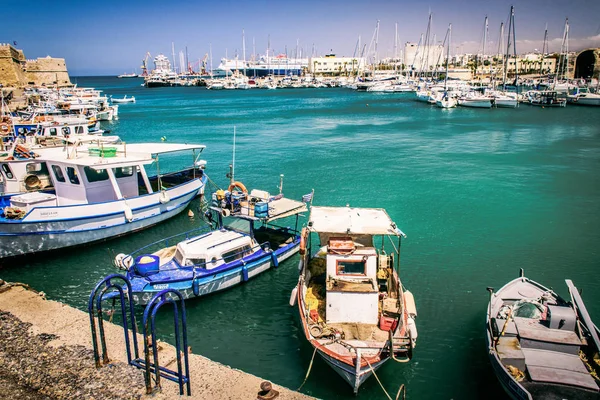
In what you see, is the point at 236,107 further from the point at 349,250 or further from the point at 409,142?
the point at 349,250

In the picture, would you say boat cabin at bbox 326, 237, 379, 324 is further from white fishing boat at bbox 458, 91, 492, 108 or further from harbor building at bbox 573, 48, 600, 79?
harbor building at bbox 573, 48, 600, 79

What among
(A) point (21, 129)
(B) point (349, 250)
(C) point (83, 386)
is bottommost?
(C) point (83, 386)

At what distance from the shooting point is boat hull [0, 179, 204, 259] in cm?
2120

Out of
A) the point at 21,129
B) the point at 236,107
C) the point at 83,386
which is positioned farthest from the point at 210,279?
the point at 236,107

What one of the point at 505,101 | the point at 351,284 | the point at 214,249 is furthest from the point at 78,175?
the point at 505,101

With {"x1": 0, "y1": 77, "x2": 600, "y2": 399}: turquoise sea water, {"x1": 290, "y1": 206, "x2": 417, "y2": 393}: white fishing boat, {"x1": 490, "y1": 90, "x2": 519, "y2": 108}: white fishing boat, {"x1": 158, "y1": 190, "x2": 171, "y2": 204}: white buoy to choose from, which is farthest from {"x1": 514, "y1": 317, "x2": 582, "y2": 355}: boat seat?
{"x1": 490, "y1": 90, "x2": 519, "y2": 108}: white fishing boat

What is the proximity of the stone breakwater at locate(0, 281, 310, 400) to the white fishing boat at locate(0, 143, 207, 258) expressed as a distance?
1109 centimetres

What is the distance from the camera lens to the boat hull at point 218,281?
1625 centimetres

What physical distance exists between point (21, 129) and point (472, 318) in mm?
44170

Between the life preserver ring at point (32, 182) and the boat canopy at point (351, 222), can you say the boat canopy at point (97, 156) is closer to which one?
the life preserver ring at point (32, 182)

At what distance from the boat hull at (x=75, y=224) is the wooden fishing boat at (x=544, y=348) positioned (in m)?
20.1

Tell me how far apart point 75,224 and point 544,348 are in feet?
74.5

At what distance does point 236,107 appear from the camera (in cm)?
10856

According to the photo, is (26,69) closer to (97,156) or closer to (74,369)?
(97,156)
